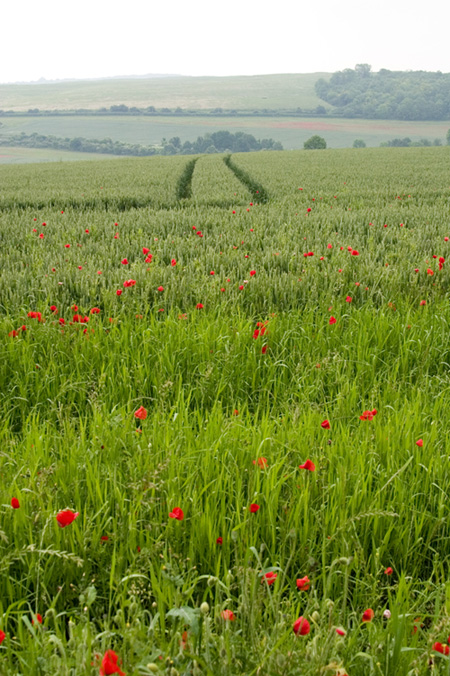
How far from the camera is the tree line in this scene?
103 m

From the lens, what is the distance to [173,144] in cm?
10981

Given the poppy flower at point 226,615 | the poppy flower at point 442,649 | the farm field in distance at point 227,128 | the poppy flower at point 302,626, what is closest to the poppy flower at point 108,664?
the poppy flower at point 226,615

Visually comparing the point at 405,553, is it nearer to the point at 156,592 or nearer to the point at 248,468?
the point at 248,468

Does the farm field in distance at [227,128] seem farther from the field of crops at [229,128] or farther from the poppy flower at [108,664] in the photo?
the poppy flower at [108,664]

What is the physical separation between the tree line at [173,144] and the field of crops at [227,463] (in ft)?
341

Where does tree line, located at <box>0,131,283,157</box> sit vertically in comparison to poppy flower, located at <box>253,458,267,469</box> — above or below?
above

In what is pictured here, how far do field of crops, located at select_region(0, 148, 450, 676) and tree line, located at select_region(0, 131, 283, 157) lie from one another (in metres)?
104

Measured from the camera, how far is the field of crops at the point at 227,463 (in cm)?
133

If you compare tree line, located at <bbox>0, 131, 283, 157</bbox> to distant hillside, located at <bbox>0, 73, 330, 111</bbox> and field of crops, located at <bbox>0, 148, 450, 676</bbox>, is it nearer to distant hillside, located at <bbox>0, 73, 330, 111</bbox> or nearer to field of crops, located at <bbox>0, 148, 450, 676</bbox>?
distant hillside, located at <bbox>0, 73, 330, 111</bbox>

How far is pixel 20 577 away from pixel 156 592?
1.76 ft

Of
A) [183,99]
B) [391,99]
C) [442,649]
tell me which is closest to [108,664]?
[442,649]

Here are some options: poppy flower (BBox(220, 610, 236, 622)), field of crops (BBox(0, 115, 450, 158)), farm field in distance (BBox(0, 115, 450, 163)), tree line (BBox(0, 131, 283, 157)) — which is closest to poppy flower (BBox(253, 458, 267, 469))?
poppy flower (BBox(220, 610, 236, 622))

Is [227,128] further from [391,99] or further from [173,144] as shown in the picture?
[391,99]

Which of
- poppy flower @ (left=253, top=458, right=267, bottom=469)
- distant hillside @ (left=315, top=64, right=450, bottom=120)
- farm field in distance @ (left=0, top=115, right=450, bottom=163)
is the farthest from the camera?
distant hillside @ (left=315, top=64, right=450, bottom=120)
